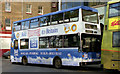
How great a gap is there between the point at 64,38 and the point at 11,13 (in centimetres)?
2463

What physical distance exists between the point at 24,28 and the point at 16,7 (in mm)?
19986

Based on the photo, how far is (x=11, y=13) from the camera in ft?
122

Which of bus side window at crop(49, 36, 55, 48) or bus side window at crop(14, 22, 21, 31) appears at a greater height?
bus side window at crop(14, 22, 21, 31)

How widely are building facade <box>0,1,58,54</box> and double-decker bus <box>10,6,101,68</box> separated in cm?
1866

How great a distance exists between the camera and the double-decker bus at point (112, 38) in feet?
35.6

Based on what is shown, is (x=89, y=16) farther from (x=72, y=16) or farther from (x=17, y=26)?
(x=17, y=26)

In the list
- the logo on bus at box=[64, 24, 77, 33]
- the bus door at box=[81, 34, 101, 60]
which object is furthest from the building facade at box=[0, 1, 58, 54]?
the bus door at box=[81, 34, 101, 60]

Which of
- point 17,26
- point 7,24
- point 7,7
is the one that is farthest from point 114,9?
point 7,7

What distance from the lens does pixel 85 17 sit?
13742 millimetres

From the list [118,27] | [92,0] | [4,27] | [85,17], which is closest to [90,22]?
[85,17]

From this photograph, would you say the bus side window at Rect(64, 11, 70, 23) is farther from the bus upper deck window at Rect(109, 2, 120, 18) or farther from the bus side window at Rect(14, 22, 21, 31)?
the bus side window at Rect(14, 22, 21, 31)

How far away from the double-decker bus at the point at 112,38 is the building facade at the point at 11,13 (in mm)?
26940

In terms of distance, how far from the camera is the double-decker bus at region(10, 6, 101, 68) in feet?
44.0

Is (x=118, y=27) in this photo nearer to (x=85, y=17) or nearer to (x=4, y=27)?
(x=85, y=17)
